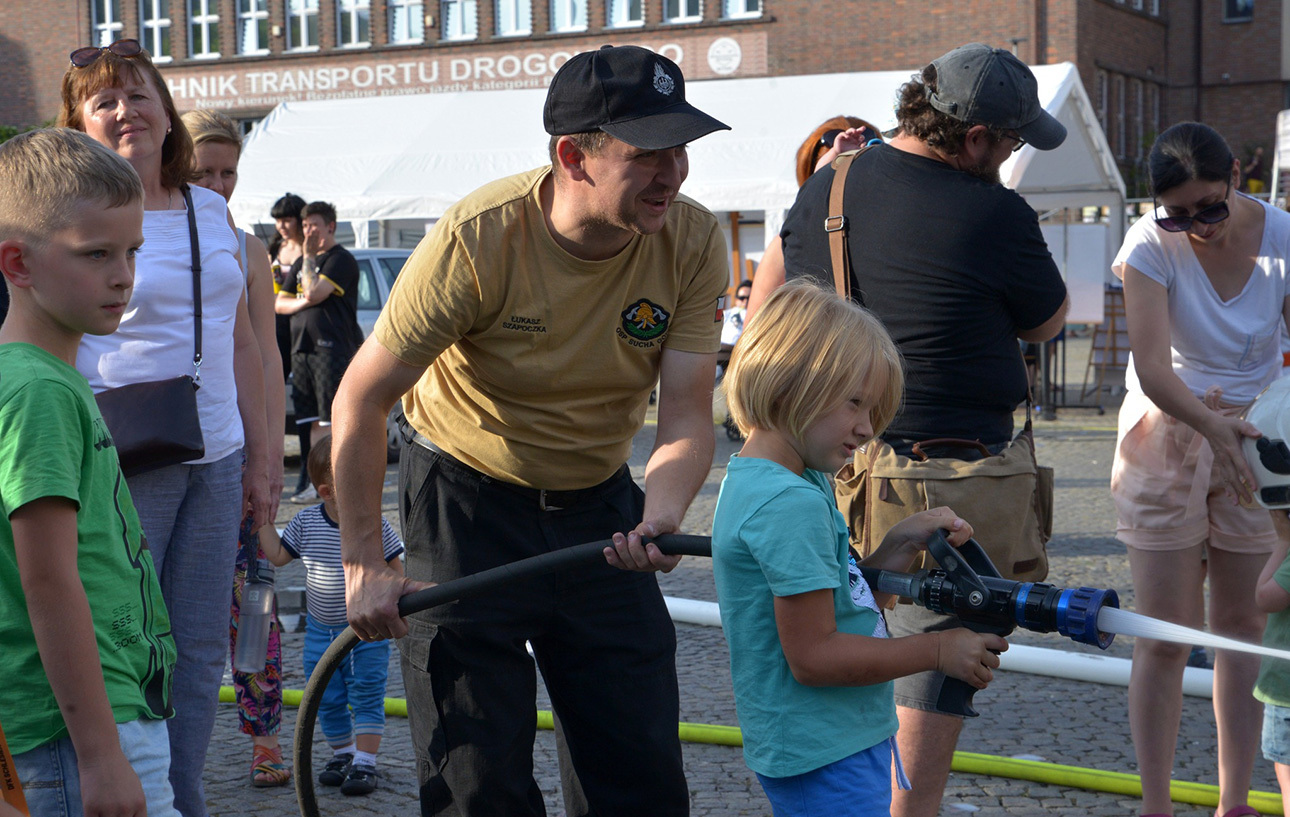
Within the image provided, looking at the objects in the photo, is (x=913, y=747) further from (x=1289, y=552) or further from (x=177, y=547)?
(x=177, y=547)

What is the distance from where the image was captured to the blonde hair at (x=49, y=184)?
219cm

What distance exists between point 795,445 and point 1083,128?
13.9 metres

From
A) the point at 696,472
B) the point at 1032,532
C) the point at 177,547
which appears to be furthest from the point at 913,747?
the point at 177,547

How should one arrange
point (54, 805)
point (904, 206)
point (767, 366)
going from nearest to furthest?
point (54, 805) < point (767, 366) < point (904, 206)

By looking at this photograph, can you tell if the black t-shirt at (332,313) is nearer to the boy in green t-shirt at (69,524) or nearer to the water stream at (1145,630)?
the boy in green t-shirt at (69,524)

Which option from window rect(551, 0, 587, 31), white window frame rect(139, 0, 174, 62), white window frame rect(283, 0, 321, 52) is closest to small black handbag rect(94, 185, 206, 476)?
window rect(551, 0, 587, 31)

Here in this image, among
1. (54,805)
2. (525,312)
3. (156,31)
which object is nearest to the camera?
(54,805)

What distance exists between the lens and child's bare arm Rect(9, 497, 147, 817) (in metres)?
2.05

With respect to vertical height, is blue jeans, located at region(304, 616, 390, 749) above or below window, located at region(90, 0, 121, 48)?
below

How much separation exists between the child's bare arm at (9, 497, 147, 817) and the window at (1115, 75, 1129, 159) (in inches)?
1483

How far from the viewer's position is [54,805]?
7.04ft

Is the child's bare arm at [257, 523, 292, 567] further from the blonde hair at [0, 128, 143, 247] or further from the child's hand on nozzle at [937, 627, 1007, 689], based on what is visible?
the child's hand on nozzle at [937, 627, 1007, 689]

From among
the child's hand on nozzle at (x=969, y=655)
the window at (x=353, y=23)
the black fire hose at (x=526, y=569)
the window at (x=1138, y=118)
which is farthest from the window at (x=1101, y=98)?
the child's hand on nozzle at (x=969, y=655)

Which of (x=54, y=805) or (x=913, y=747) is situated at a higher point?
(x=54, y=805)
